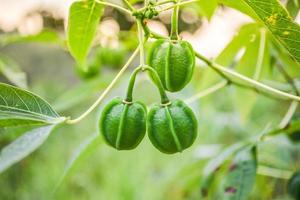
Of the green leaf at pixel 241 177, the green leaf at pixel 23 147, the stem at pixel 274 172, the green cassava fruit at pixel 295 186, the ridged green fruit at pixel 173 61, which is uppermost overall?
the ridged green fruit at pixel 173 61

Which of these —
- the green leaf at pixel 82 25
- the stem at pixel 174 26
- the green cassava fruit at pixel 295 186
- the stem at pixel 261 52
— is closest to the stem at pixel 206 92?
the stem at pixel 261 52

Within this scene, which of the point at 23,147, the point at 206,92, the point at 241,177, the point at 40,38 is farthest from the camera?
the point at 40,38

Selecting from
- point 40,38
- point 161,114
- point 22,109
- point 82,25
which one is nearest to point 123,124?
point 161,114

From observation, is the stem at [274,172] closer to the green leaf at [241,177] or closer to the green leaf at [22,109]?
the green leaf at [241,177]

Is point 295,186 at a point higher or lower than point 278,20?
lower

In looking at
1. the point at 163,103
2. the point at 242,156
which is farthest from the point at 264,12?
the point at 242,156

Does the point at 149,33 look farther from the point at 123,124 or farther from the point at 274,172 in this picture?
the point at 274,172
